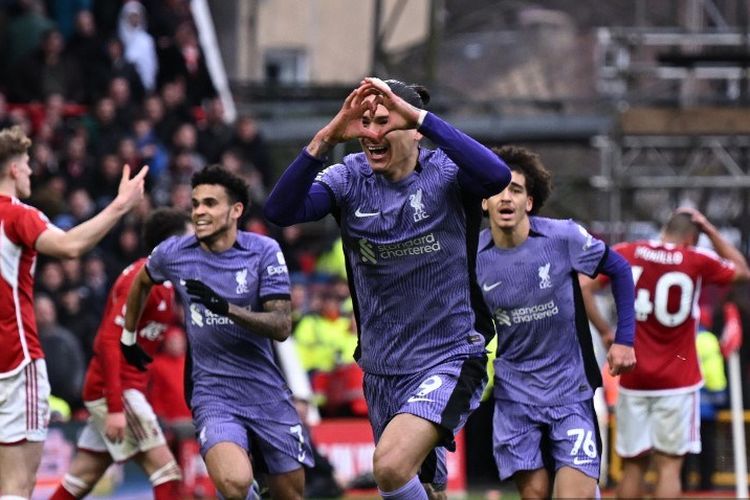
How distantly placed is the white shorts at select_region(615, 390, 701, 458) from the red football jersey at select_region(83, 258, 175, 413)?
11.6 ft

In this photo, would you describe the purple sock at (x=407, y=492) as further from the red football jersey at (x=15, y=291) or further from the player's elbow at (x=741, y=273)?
the player's elbow at (x=741, y=273)

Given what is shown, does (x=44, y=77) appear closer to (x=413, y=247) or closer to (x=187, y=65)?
(x=187, y=65)

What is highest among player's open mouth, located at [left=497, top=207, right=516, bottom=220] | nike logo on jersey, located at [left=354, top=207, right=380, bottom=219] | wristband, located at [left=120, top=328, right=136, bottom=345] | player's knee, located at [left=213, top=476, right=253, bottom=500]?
nike logo on jersey, located at [left=354, top=207, right=380, bottom=219]

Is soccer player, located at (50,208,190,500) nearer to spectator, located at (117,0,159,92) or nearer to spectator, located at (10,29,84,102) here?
spectator, located at (10,29,84,102)

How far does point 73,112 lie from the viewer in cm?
1994

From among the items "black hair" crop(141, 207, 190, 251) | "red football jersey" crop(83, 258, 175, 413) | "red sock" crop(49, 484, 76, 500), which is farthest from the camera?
"red sock" crop(49, 484, 76, 500)

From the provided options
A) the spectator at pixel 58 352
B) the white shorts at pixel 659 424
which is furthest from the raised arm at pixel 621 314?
the spectator at pixel 58 352

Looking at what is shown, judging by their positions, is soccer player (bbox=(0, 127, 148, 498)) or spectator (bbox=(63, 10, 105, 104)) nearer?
soccer player (bbox=(0, 127, 148, 498))

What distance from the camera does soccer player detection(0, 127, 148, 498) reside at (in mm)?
9453

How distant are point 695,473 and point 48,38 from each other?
8518 millimetres

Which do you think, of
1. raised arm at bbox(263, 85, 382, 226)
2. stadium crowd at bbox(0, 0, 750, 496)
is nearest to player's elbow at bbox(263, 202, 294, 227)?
raised arm at bbox(263, 85, 382, 226)


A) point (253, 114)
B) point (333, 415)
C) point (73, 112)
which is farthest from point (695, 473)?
point (253, 114)

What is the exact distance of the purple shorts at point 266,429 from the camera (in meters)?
9.83

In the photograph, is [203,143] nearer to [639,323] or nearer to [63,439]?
[63,439]
